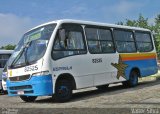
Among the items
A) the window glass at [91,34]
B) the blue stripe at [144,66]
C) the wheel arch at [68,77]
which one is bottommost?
the wheel arch at [68,77]

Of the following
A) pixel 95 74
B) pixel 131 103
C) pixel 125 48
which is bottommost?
pixel 131 103

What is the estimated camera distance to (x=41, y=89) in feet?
41.5

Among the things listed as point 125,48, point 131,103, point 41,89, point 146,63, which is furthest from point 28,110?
point 146,63

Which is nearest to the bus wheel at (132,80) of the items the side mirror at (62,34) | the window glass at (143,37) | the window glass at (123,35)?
the window glass at (123,35)

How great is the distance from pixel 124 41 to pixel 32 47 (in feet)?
19.0

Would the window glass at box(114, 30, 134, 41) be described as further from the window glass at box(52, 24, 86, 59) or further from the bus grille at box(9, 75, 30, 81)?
the bus grille at box(9, 75, 30, 81)

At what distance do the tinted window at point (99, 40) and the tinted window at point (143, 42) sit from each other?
9.14 feet

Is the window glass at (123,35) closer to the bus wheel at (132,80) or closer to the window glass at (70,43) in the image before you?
the bus wheel at (132,80)

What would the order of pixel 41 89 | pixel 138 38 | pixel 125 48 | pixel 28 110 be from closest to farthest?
pixel 28 110 → pixel 41 89 → pixel 125 48 → pixel 138 38

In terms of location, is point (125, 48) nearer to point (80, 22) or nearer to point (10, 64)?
point (80, 22)

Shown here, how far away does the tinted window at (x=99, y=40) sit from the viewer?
15.2 metres

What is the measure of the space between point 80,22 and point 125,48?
3682mm

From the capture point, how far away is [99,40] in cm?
1576

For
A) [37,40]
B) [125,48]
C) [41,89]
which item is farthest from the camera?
[125,48]
